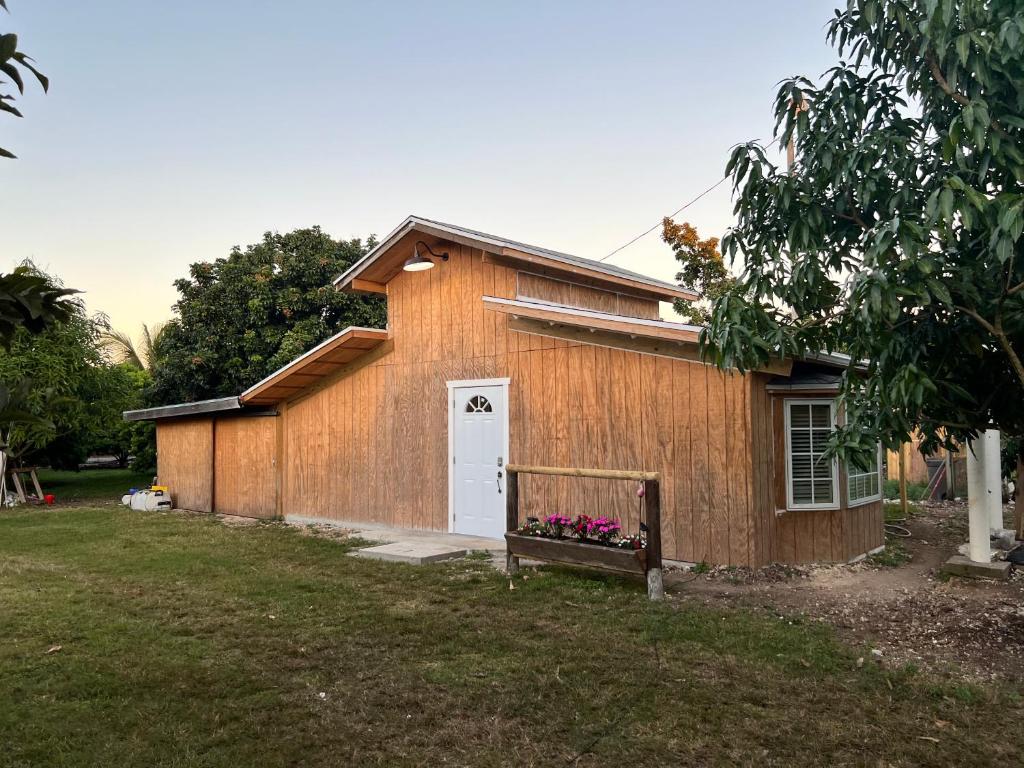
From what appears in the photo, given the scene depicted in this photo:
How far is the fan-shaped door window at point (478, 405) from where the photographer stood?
9.82 meters

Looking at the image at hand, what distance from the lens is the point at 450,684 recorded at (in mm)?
4309

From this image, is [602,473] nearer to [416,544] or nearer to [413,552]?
[413,552]

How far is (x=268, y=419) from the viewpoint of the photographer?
42.4 feet

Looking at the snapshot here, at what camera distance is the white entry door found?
9.64 metres

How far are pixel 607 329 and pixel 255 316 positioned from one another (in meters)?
13.8

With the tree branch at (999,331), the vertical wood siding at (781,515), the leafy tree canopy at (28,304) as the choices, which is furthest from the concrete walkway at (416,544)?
the leafy tree canopy at (28,304)

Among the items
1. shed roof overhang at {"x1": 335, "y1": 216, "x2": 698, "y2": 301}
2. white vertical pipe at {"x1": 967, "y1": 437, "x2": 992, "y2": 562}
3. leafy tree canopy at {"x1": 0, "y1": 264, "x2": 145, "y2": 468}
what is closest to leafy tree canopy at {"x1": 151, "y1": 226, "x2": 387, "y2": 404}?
leafy tree canopy at {"x1": 0, "y1": 264, "x2": 145, "y2": 468}

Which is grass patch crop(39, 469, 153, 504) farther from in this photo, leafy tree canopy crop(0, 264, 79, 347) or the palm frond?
leafy tree canopy crop(0, 264, 79, 347)

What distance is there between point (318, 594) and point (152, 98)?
402 inches

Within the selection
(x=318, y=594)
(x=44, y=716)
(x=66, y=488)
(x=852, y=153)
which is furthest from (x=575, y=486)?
(x=66, y=488)

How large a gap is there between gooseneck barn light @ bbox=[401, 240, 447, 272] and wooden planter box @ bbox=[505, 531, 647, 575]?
4.42 meters

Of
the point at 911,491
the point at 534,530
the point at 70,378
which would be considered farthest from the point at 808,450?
the point at 70,378

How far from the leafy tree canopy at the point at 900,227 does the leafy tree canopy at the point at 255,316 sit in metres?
15.6

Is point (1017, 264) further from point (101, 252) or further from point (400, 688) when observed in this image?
point (101, 252)
